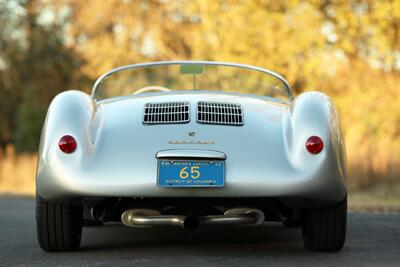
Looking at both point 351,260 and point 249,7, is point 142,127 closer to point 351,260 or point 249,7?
point 351,260

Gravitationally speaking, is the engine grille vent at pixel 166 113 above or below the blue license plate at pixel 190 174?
above

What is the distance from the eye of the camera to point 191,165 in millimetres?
4867

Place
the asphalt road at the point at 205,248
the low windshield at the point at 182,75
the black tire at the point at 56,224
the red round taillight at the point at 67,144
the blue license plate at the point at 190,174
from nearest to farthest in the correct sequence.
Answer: the blue license plate at the point at 190,174, the asphalt road at the point at 205,248, the red round taillight at the point at 67,144, the black tire at the point at 56,224, the low windshield at the point at 182,75

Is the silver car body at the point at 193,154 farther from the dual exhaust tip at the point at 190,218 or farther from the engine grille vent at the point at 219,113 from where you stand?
the dual exhaust tip at the point at 190,218

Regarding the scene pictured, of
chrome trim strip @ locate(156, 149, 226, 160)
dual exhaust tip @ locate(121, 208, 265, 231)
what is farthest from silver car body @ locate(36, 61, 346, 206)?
dual exhaust tip @ locate(121, 208, 265, 231)

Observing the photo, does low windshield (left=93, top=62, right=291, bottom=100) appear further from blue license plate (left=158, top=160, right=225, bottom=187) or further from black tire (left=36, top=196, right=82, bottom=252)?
blue license plate (left=158, top=160, right=225, bottom=187)

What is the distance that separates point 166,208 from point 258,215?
59 centimetres

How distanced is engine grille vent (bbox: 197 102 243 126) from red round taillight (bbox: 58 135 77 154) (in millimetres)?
787

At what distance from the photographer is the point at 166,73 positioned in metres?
7.47

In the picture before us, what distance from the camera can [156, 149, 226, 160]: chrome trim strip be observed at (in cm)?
487

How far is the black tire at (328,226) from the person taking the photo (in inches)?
207

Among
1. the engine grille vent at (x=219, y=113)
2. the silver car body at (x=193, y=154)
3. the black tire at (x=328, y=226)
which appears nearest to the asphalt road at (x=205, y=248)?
the black tire at (x=328, y=226)

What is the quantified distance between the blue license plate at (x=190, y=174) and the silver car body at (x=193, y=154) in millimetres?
36

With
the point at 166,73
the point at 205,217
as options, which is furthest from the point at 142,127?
the point at 166,73
